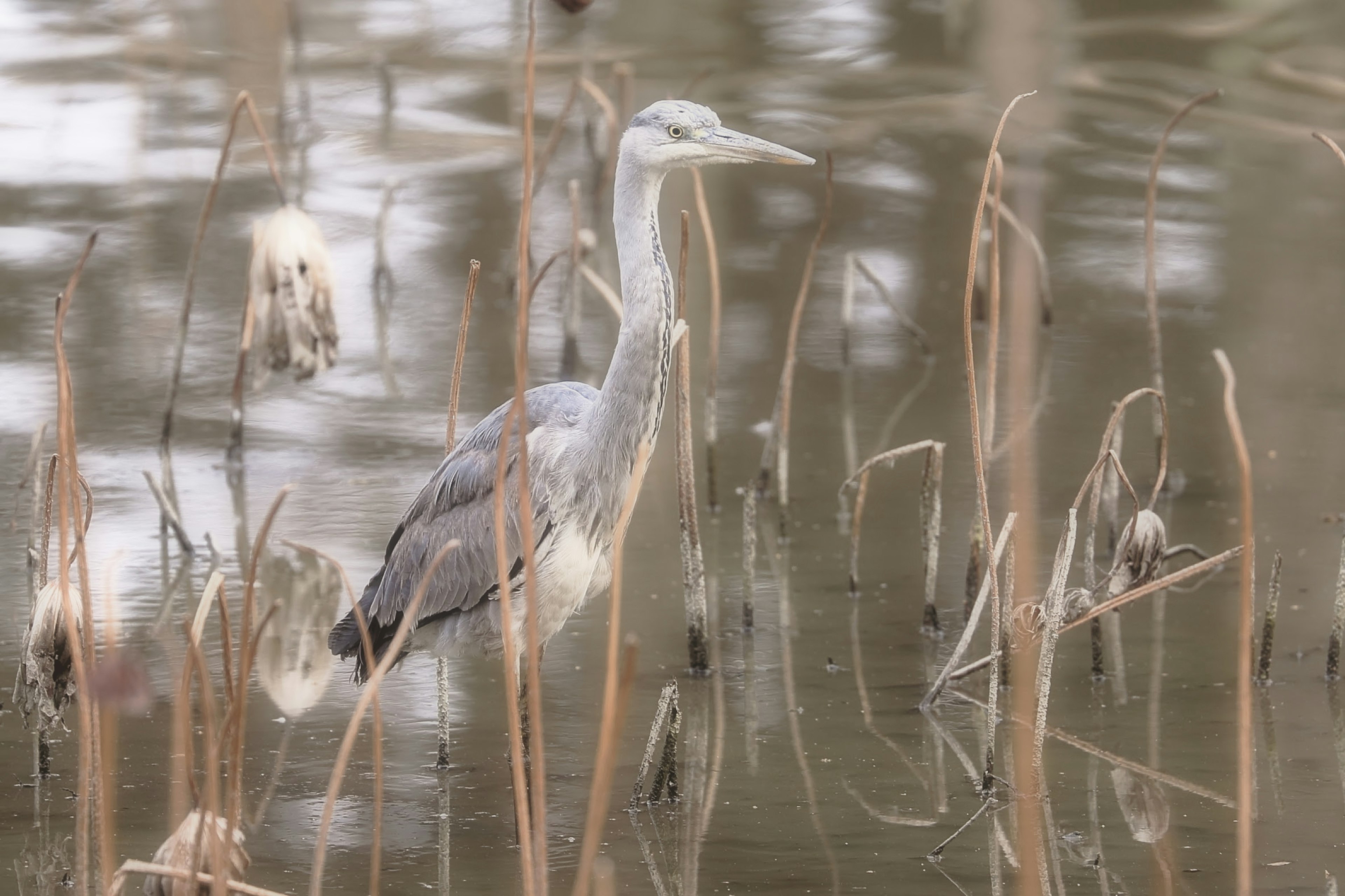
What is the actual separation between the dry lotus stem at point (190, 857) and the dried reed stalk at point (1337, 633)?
10.5ft

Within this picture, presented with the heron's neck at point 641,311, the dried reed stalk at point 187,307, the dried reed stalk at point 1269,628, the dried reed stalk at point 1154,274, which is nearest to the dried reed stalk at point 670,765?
the heron's neck at point 641,311

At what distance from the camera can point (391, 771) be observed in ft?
15.0

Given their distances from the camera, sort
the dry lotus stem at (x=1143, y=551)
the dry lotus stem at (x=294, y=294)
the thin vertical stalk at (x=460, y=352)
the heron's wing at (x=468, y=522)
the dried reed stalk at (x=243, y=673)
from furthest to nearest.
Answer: the dry lotus stem at (x=294, y=294)
the dry lotus stem at (x=1143, y=551)
the heron's wing at (x=468, y=522)
the thin vertical stalk at (x=460, y=352)
the dried reed stalk at (x=243, y=673)

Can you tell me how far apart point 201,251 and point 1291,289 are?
6.58 metres

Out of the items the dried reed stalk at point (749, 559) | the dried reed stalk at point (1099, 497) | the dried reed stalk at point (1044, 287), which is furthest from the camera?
the dried reed stalk at point (1044, 287)

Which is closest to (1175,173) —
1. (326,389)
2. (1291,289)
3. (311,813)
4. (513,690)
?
(1291,289)

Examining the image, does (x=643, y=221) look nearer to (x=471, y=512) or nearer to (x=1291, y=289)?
(x=471, y=512)

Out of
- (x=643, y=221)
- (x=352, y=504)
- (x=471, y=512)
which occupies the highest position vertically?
(x=643, y=221)

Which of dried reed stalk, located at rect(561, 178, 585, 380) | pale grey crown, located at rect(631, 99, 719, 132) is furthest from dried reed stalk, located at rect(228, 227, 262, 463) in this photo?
pale grey crown, located at rect(631, 99, 719, 132)

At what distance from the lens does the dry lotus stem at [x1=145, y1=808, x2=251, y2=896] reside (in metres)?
2.73

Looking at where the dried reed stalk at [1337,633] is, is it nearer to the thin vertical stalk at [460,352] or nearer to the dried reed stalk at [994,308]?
the dried reed stalk at [994,308]

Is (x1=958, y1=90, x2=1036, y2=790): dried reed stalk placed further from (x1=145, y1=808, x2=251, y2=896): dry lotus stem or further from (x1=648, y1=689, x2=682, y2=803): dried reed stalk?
(x1=145, y1=808, x2=251, y2=896): dry lotus stem

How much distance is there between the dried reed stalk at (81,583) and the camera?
2871 mm

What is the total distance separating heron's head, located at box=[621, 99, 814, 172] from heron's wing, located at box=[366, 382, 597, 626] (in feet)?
2.52
